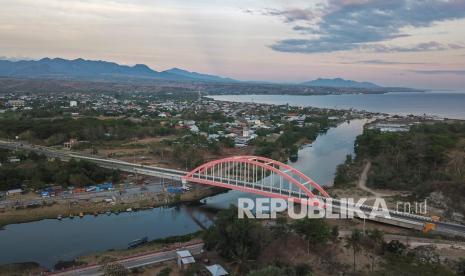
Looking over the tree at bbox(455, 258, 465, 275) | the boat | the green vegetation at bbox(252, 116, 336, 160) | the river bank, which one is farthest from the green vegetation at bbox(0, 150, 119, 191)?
the tree at bbox(455, 258, 465, 275)

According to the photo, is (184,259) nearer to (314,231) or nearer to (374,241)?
(314,231)

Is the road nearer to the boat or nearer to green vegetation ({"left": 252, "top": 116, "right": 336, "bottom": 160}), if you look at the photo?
the boat

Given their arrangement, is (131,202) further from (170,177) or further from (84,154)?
(84,154)

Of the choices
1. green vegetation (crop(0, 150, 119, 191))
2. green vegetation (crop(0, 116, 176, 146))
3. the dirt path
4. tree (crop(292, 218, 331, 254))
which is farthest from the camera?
green vegetation (crop(0, 116, 176, 146))

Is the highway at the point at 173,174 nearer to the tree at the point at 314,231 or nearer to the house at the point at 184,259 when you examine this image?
the tree at the point at 314,231

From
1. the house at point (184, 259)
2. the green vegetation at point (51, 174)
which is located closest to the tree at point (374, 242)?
the house at point (184, 259)

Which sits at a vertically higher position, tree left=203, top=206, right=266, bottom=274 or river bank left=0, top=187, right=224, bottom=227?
tree left=203, top=206, right=266, bottom=274

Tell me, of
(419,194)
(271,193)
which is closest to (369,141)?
(419,194)
